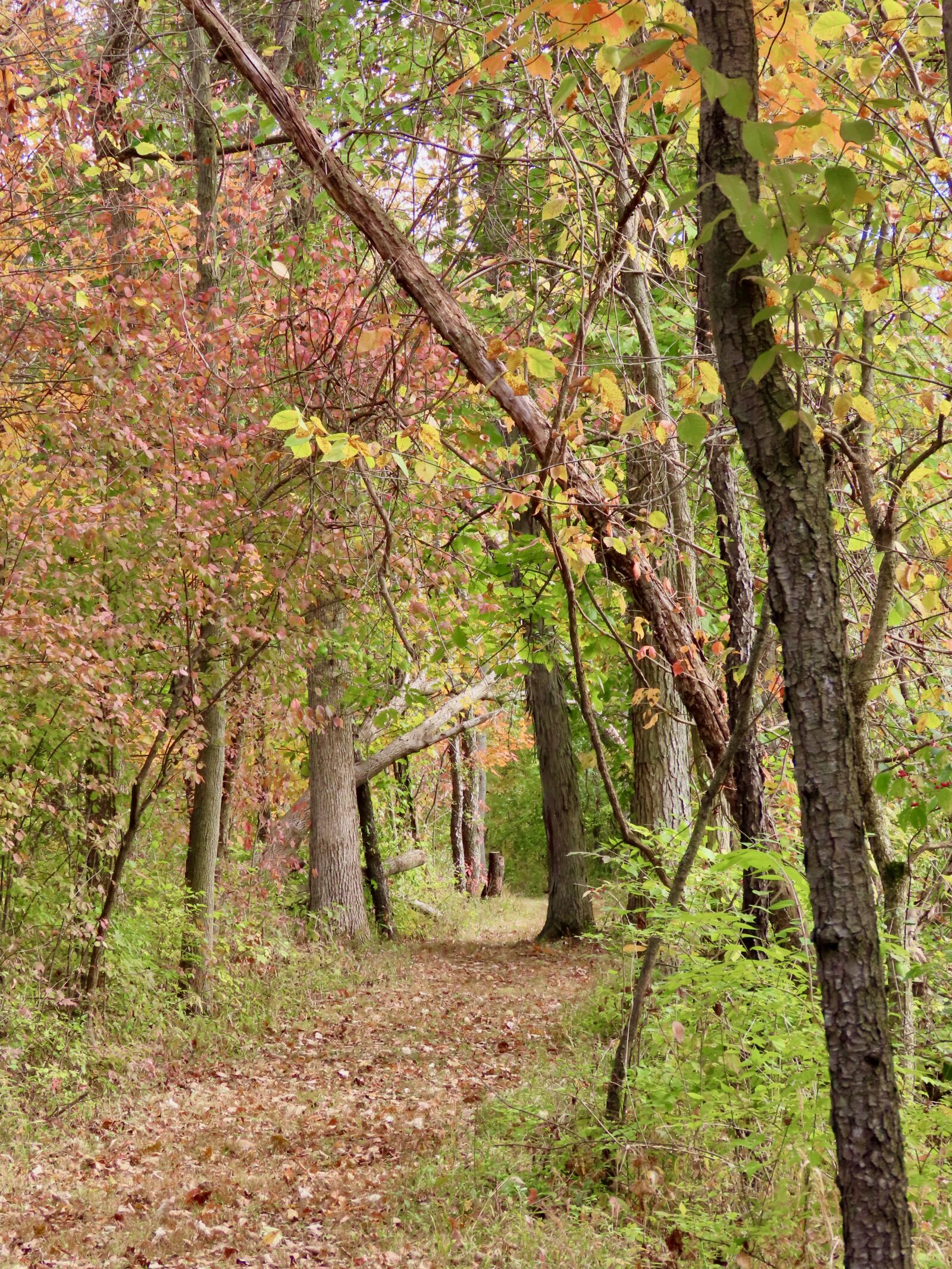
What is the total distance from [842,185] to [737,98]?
10.6 inches

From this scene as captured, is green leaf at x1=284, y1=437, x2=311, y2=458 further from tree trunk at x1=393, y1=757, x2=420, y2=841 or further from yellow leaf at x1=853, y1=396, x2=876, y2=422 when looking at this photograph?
tree trunk at x1=393, y1=757, x2=420, y2=841

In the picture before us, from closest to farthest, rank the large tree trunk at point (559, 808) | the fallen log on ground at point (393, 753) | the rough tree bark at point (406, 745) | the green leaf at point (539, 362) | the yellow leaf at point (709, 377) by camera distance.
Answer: the yellow leaf at point (709, 377), the green leaf at point (539, 362), the large tree trunk at point (559, 808), the fallen log on ground at point (393, 753), the rough tree bark at point (406, 745)

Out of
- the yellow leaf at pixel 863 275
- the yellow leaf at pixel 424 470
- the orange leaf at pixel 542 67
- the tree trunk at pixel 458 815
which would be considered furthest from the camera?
the tree trunk at pixel 458 815

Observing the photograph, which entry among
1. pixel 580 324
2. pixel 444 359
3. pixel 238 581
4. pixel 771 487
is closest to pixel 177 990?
pixel 238 581

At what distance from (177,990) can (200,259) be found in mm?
5984

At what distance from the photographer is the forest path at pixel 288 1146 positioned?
468cm

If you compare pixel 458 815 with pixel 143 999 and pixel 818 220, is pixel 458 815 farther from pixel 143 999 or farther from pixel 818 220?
pixel 818 220

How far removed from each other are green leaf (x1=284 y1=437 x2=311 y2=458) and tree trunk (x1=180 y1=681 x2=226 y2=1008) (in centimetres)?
564

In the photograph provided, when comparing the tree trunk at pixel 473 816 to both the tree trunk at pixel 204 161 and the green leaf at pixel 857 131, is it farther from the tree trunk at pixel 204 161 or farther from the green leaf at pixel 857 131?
the green leaf at pixel 857 131

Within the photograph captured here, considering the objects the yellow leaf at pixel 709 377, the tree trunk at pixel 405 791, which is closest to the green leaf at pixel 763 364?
the yellow leaf at pixel 709 377

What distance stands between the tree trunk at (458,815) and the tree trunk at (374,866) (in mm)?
4534

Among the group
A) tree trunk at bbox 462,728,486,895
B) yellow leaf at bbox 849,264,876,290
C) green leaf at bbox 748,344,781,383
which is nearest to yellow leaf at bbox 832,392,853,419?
yellow leaf at bbox 849,264,876,290

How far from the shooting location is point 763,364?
2.18 meters

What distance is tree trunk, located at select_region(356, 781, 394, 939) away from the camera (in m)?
14.2
